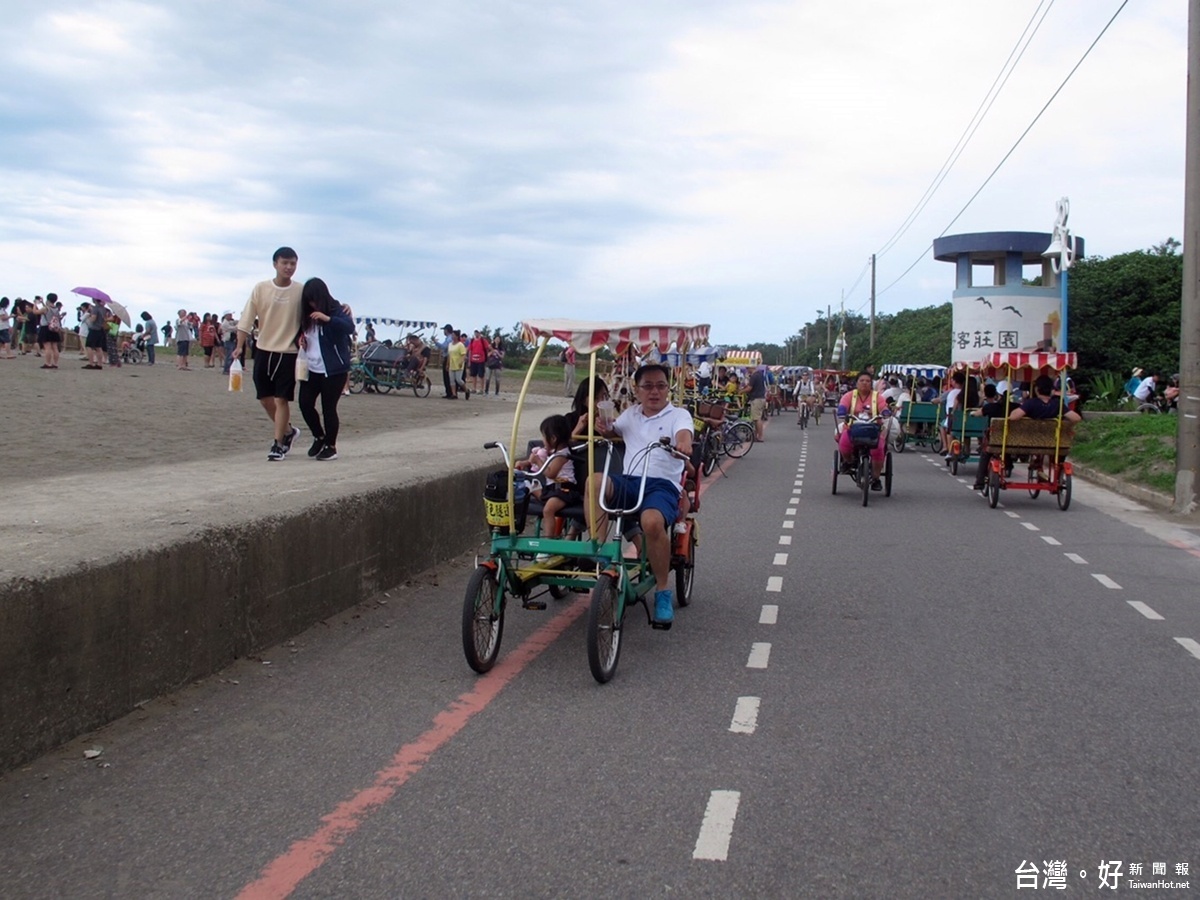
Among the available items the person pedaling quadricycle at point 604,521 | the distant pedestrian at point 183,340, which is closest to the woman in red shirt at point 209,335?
the distant pedestrian at point 183,340

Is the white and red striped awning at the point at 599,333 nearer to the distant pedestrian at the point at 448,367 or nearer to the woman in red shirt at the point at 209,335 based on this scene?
the distant pedestrian at the point at 448,367

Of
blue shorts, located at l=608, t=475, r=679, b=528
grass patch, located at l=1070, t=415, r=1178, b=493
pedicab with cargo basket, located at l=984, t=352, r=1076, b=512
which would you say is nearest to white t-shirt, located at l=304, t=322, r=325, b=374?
blue shorts, located at l=608, t=475, r=679, b=528

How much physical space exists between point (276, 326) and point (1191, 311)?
1159cm

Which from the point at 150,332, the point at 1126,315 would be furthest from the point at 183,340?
the point at 1126,315

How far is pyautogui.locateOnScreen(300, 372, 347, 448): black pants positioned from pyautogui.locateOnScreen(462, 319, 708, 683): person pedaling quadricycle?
4033 mm

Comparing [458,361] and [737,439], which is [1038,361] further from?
[458,361]

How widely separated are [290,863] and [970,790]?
266 cm

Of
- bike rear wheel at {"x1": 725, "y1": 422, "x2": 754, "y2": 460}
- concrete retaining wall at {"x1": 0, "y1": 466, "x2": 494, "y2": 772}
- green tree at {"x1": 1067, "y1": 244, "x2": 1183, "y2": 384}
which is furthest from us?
green tree at {"x1": 1067, "y1": 244, "x2": 1183, "y2": 384}

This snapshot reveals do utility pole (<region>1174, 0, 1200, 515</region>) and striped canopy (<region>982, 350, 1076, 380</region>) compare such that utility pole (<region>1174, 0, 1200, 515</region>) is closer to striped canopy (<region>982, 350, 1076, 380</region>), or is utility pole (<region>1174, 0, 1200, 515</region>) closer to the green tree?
striped canopy (<region>982, 350, 1076, 380</region>)

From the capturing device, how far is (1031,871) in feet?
13.4

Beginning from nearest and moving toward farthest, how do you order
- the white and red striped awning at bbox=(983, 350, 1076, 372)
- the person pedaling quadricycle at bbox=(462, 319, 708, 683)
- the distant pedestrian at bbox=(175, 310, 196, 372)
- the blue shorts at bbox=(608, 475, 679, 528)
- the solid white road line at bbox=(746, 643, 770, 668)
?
the person pedaling quadricycle at bbox=(462, 319, 708, 683)
the solid white road line at bbox=(746, 643, 770, 668)
the blue shorts at bbox=(608, 475, 679, 528)
the white and red striped awning at bbox=(983, 350, 1076, 372)
the distant pedestrian at bbox=(175, 310, 196, 372)

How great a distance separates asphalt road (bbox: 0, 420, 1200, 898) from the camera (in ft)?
13.4

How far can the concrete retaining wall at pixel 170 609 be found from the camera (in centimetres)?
495

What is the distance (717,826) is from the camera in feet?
14.5
